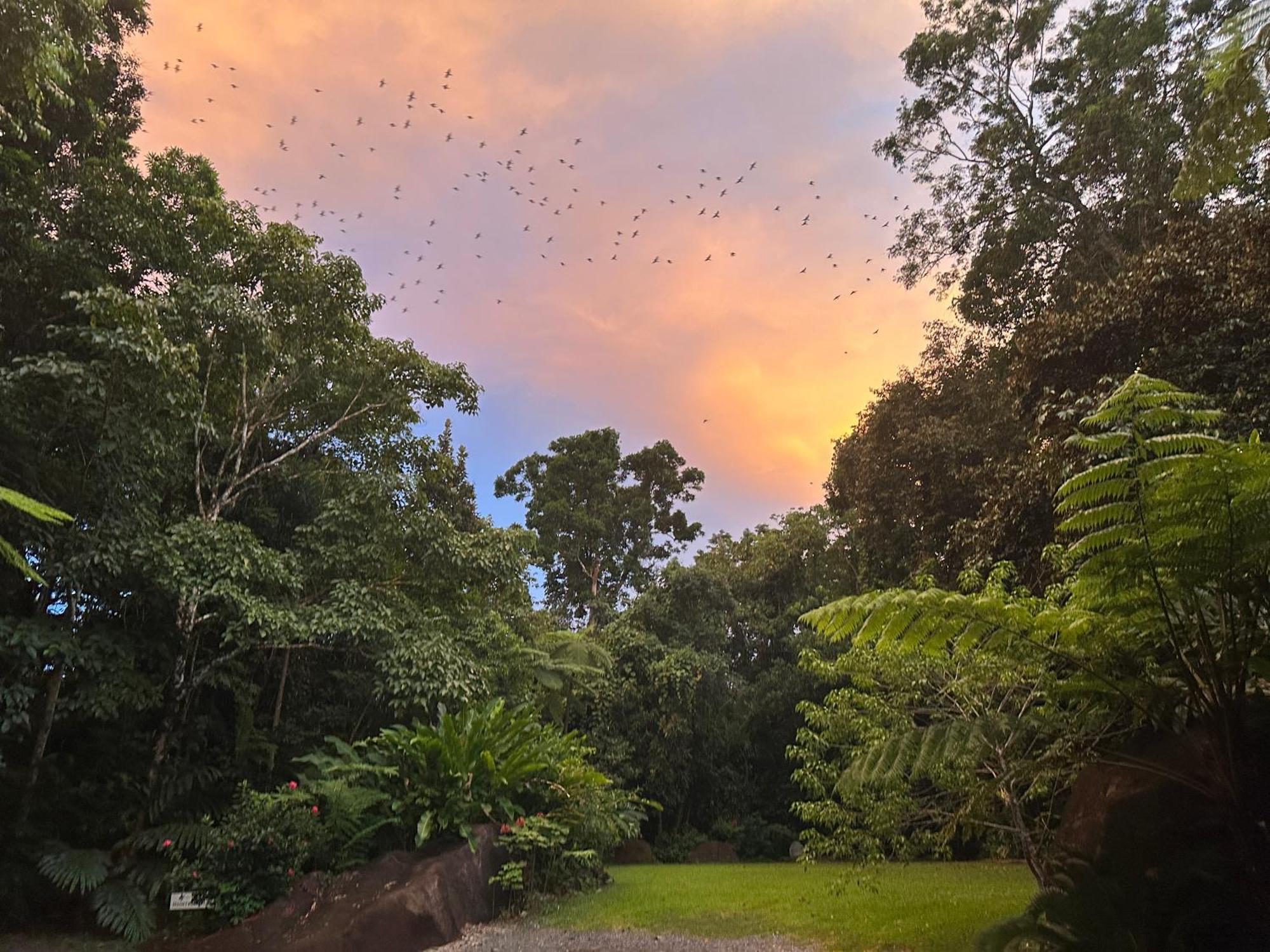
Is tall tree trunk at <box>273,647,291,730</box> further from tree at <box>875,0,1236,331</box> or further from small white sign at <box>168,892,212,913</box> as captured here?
tree at <box>875,0,1236,331</box>

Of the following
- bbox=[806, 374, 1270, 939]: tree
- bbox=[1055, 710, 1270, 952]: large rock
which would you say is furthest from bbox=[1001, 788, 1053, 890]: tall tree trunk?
bbox=[806, 374, 1270, 939]: tree

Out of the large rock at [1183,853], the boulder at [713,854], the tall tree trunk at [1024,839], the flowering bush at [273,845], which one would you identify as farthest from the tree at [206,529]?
the boulder at [713,854]

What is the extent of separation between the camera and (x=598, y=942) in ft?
15.9

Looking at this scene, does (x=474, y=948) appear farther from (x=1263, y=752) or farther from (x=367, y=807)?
(x=1263, y=752)

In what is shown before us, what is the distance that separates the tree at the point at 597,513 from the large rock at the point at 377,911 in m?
12.5

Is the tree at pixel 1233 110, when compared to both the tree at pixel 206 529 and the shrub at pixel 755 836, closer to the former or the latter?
the tree at pixel 206 529

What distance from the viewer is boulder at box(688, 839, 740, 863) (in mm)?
12023

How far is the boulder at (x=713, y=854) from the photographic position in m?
12.0

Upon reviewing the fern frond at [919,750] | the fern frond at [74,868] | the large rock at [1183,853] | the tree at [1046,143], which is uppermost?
the tree at [1046,143]

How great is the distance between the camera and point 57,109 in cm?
777

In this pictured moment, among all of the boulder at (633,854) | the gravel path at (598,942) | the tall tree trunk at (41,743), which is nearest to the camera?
the gravel path at (598,942)

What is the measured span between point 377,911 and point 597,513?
14.4m

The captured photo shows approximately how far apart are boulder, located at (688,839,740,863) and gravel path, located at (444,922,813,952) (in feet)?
24.7

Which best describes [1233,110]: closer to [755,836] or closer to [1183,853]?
[1183,853]
